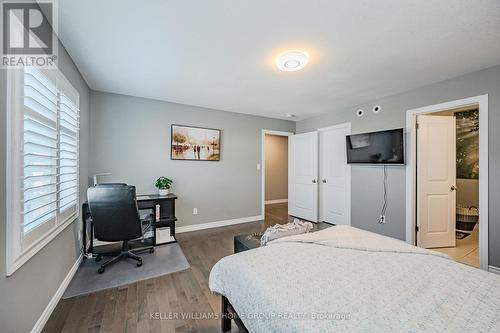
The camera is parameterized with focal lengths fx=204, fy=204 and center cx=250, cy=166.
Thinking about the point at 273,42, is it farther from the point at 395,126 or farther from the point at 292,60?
the point at 395,126

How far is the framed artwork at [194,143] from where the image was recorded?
3770 millimetres

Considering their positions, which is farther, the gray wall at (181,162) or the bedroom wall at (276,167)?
the bedroom wall at (276,167)

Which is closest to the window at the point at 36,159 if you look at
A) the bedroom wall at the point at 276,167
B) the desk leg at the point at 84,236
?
the desk leg at the point at 84,236

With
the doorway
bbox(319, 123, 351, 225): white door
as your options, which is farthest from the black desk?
the doorway

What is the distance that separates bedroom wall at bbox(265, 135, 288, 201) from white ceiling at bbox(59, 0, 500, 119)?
3.76m

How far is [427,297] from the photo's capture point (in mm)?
977

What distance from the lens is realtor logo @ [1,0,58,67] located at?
3.91ft

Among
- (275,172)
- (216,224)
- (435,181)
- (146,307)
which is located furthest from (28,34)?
(275,172)

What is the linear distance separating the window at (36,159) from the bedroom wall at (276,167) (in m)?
5.22

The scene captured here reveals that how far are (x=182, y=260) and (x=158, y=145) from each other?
79.2 inches

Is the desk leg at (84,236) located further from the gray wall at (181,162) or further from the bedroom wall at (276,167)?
the bedroom wall at (276,167)

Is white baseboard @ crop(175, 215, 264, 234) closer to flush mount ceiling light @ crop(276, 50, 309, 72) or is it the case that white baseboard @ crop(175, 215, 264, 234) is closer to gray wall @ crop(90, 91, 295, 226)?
gray wall @ crop(90, 91, 295, 226)

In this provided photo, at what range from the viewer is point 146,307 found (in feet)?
5.89

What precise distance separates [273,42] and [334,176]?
308 cm
